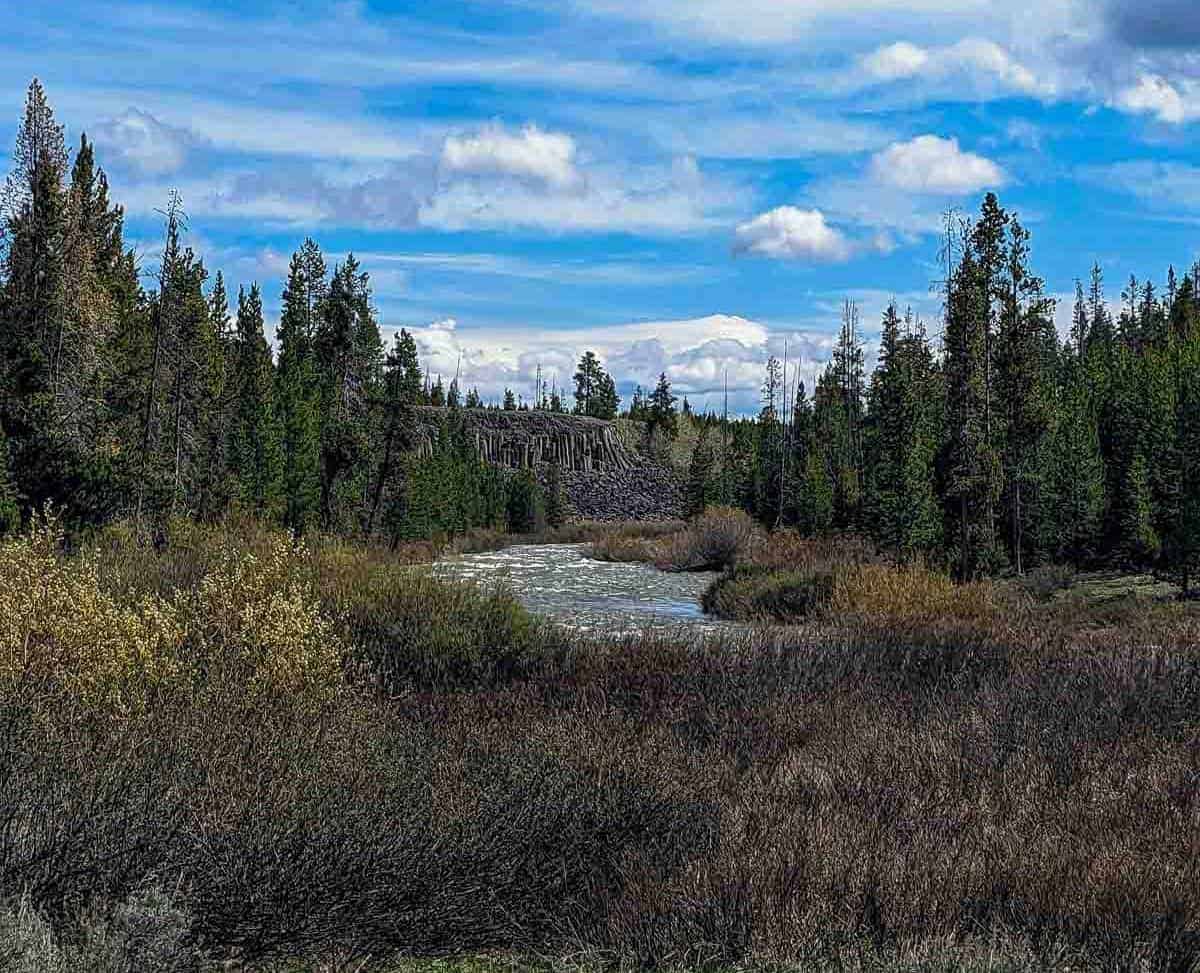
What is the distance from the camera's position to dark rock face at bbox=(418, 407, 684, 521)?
10569cm

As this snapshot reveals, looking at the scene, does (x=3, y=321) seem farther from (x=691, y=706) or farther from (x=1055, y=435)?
(x=1055, y=435)

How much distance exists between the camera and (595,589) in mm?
34406

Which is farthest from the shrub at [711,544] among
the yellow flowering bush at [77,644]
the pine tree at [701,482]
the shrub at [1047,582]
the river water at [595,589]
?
the yellow flowering bush at [77,644]

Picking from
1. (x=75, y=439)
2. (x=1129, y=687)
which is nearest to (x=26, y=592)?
(x=1129, y=687)

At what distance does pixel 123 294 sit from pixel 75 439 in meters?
13.0

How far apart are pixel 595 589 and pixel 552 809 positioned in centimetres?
2763

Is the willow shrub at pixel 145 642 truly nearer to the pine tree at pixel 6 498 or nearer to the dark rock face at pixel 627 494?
the pine tree at pixel 6 498

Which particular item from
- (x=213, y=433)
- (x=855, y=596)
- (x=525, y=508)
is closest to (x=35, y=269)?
(x=213, y=433)

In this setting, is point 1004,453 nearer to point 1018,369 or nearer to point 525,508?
point 1018,369

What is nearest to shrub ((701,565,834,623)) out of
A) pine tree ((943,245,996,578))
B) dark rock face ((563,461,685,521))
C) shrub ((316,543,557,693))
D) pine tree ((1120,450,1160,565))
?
pine tree ((943,245,996,578))

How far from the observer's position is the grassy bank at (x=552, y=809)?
5.47m

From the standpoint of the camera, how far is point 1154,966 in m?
5.43

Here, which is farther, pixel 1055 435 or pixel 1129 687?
pixel 1055 435

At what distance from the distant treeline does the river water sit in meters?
6.17
